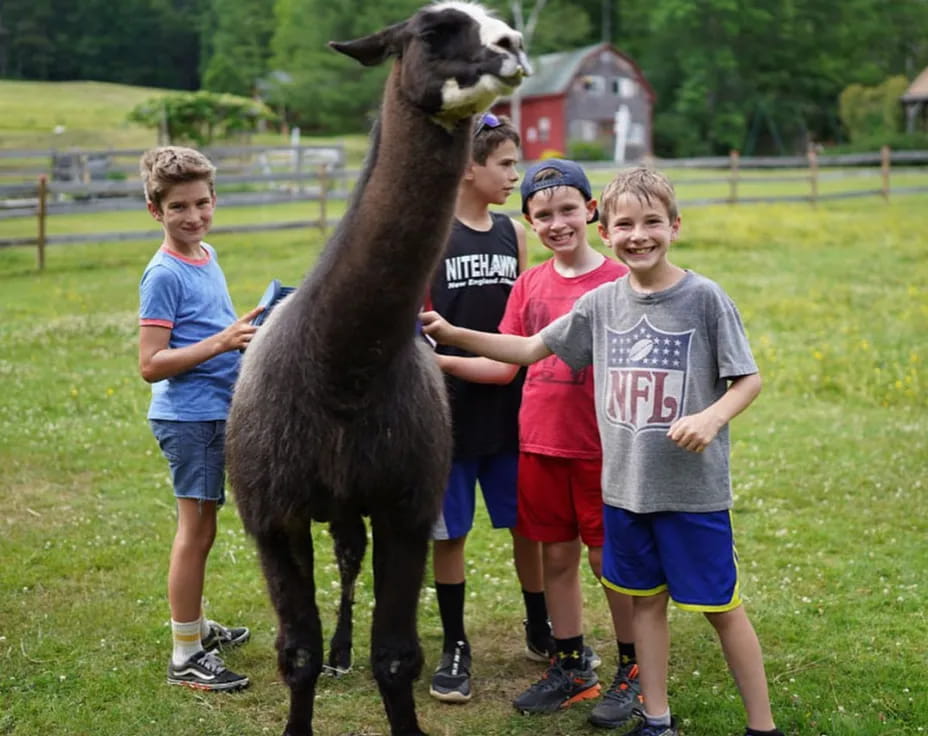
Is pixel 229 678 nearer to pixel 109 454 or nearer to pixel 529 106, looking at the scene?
pixel 109 454

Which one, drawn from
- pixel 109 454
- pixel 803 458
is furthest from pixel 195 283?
pixel 803 458

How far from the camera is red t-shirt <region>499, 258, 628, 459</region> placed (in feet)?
12.5

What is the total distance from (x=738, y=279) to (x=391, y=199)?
1189 cm

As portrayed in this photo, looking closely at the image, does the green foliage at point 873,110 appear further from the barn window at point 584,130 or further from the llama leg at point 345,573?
the llama leg at point 345,573

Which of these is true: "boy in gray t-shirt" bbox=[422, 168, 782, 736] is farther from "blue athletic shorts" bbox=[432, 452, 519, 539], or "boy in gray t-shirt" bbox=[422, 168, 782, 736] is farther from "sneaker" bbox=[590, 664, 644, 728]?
"blue athletic shorts" bbox=[432, 452, 519, 539]

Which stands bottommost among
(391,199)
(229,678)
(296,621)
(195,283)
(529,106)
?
(229,678)

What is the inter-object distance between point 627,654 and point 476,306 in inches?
55.4

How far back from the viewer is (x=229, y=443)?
338 cm

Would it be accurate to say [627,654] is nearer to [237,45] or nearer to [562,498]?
[562,498]

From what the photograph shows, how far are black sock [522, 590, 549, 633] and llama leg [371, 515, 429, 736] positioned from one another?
39.0 inches

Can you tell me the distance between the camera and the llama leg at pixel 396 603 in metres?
3.35

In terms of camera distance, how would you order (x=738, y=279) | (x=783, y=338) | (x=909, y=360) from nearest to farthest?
(x=909, y=360) < (x=783, y=338) < (x=738, y=279)

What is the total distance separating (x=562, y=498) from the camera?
388 centimetres

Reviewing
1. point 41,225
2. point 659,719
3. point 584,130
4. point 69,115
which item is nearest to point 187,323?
point 659,719
